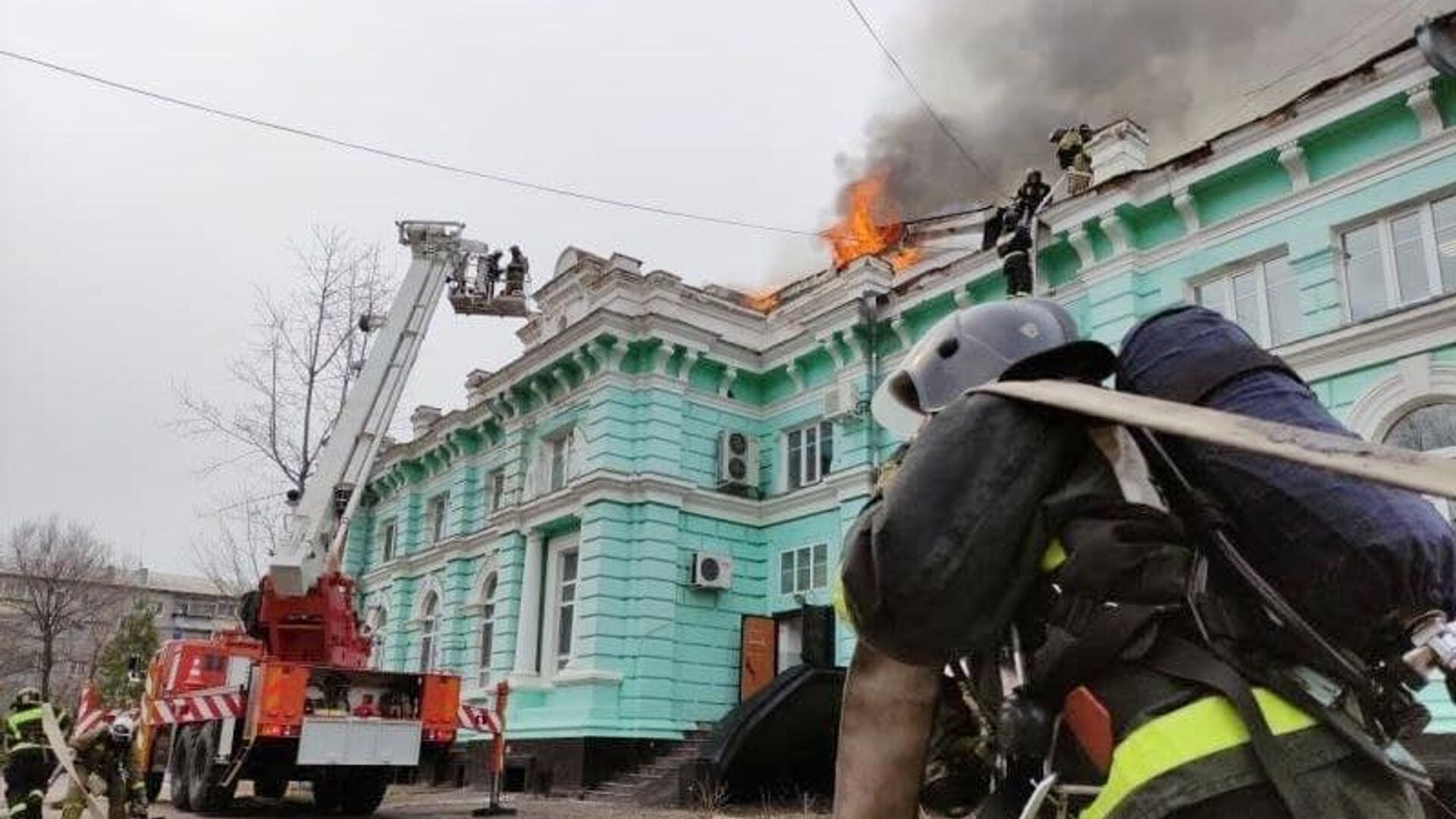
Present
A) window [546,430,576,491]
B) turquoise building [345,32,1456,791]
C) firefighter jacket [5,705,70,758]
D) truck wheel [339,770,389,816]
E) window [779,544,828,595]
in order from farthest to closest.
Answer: window [546,430,576,491] → window [779,544,828,595] → truck wheel [339,770,389,816] → turquoise building [345,32,1456,791] → firefighter jacket [5,705,70,758]

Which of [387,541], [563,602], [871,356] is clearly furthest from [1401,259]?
[387,541]

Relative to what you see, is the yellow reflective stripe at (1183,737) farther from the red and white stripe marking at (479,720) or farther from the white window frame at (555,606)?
the white window frame at (555,606)

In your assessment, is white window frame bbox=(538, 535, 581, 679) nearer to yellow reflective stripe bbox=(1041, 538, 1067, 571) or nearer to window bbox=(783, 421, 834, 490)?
window bbox=(783, 421, 834, 490)

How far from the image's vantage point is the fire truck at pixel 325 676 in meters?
11.5

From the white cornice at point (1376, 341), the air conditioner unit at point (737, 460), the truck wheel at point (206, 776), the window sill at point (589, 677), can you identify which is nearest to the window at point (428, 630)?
the window sill at point (589, 677)

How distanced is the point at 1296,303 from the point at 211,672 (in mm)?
14693

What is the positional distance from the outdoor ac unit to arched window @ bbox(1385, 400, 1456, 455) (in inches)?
301

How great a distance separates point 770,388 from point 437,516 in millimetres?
10483

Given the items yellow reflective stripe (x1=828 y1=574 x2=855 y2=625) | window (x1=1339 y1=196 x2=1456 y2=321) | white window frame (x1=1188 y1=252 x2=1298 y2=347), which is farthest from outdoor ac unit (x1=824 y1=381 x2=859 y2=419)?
yellow reflective stripe (x1=828 y1=574 x2=855 y2=625)

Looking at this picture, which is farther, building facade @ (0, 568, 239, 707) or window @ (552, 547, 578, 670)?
building facade @ (0, 568, 239, 707)

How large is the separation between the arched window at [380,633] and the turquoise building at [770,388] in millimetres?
1055

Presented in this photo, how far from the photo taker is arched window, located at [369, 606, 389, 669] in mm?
25172

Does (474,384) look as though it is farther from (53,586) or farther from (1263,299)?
(53,586)

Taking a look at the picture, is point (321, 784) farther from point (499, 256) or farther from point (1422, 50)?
point (1422, 50)
